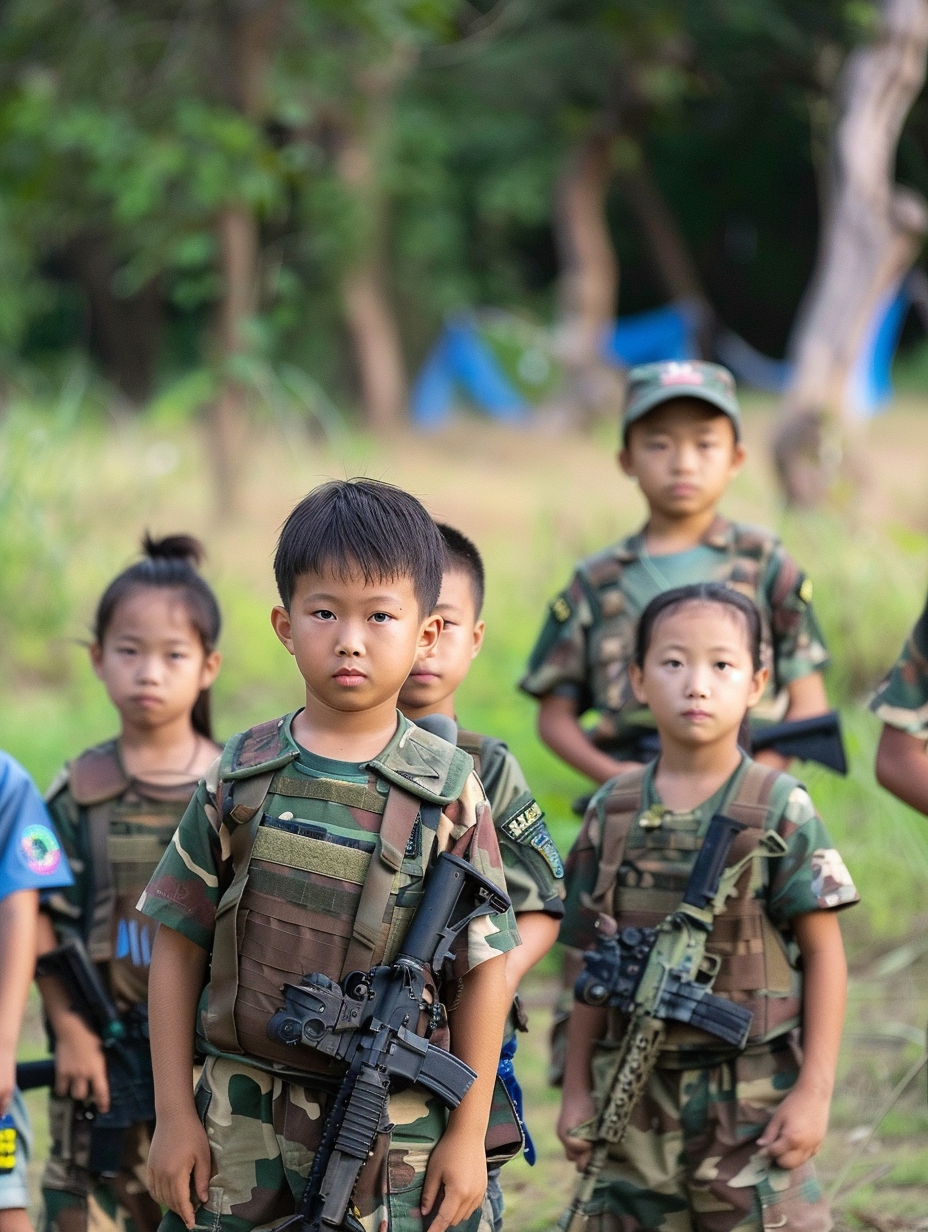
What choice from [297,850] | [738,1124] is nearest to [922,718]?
[738,1124]

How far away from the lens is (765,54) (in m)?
18.4

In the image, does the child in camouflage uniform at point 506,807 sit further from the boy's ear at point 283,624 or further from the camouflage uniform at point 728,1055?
the boy's ear at point 283,624

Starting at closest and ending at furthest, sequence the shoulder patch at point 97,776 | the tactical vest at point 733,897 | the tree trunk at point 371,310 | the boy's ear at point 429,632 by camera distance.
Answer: the boy's ear at point 429,632 → the tactical vest at point 733,897 → the shoulder patch at point 97,776 → the tree trunk at point 371,310

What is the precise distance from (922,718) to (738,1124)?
842mm

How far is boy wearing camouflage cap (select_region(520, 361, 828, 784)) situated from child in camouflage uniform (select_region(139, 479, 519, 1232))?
1.38 metres

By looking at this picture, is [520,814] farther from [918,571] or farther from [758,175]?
[758,175]

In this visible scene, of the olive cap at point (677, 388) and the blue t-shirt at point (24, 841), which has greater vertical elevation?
the olive cap at point (677, 388)

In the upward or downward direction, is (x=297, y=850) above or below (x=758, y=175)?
below

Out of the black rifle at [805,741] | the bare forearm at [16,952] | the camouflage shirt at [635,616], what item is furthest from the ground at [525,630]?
the bare forearm at [16,952]

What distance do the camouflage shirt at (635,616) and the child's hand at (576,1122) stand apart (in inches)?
38.9

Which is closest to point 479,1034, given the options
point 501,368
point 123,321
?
point 501,368

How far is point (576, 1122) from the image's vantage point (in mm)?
2824

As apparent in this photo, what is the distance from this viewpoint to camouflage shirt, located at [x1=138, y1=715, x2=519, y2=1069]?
2.23 meters

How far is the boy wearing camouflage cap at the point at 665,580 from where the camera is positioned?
364 centimetres
